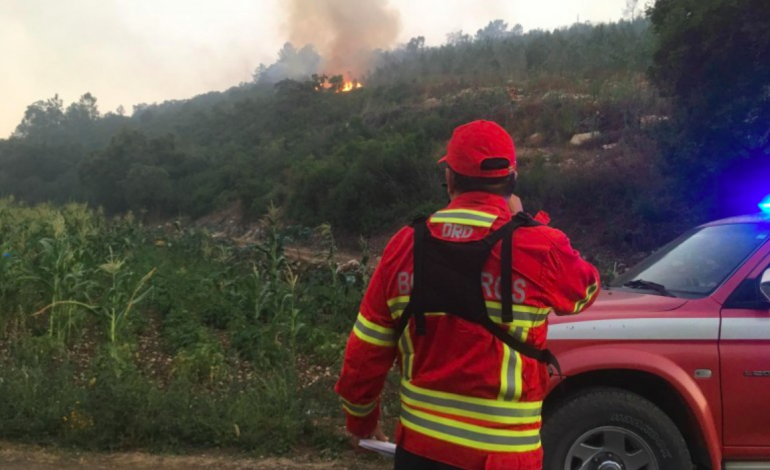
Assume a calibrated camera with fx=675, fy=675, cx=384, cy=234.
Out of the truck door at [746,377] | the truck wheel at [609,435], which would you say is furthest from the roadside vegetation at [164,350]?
the truck door at [746,377]

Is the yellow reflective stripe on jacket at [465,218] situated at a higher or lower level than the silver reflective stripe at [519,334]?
higher

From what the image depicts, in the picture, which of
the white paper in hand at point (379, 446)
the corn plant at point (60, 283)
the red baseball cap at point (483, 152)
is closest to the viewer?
the red baseball cap at point (483, 152)

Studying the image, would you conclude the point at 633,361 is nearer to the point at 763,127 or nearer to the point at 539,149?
the point at 763,127

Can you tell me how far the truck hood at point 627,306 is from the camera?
3.77 meters

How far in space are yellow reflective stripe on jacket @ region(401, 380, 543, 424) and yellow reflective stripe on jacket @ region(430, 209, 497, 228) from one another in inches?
20.2

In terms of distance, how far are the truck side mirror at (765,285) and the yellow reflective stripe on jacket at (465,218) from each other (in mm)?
2468

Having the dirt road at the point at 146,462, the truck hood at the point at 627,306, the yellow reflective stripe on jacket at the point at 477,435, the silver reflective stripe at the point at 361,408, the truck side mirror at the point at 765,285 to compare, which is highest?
the truck side mirror at the point at 765,285

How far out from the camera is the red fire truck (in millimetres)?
3602

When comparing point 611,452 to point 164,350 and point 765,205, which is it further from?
point 164,350

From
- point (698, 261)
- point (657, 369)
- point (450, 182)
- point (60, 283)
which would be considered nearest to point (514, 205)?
point (450, 182)

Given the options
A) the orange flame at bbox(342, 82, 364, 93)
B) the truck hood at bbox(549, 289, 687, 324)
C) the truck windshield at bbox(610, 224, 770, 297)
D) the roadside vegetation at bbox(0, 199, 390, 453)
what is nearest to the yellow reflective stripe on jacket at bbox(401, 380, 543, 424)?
the truck hood at bbox(549, 289, 687, 324)

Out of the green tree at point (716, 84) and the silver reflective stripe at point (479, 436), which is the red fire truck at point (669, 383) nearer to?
the silver reflective stripe at point (479, 436)

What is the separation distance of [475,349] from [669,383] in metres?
2.16

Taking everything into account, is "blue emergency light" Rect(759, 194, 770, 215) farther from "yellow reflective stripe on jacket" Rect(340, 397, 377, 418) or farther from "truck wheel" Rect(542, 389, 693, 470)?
"yellow reflective stripe on jacket" Rect(340, 397, 377, 418)
